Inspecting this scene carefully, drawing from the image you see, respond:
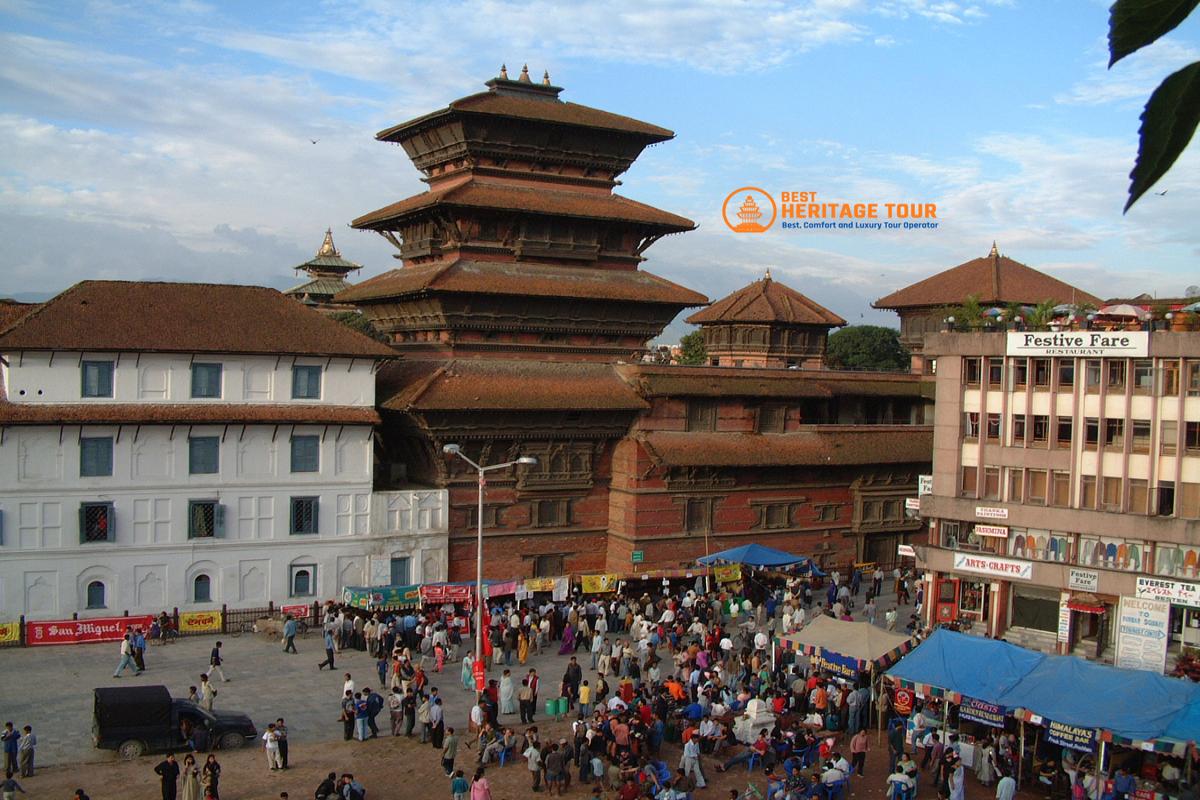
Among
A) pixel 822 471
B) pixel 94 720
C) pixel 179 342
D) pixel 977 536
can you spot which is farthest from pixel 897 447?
pixel 94 720

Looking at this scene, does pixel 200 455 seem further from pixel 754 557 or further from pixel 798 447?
pixel 798 447

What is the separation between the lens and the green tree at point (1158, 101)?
202 centimetres

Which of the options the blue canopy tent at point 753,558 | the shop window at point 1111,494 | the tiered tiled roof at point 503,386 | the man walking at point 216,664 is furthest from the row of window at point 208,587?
the shop window at point 1111,494

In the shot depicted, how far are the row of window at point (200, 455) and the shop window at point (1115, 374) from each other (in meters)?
26.5

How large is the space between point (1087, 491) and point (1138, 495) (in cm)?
157

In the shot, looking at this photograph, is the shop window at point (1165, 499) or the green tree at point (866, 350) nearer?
the shop window at point (1165, 499)

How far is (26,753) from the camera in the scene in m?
22.5

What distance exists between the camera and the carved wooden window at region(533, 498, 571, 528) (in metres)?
43.8

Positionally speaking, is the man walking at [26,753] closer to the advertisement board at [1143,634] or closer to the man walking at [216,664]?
the man walking at [216,664]

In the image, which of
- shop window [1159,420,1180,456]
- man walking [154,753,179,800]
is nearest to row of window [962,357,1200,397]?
shop window [1159,420,1180,456]

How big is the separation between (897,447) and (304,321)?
2605 centimetres

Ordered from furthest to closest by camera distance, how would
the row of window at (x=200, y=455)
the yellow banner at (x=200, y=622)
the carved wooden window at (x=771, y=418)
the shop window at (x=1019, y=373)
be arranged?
the carved wooden window at (x=771, y=418) < the shop window at (x=1019, y=373) < the row of window at (x=200, y=455) < the yellow banner at (x=200, y=622)

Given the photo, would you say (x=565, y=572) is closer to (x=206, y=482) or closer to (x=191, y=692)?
(x=206, y=482)

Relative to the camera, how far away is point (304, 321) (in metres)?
40.2
